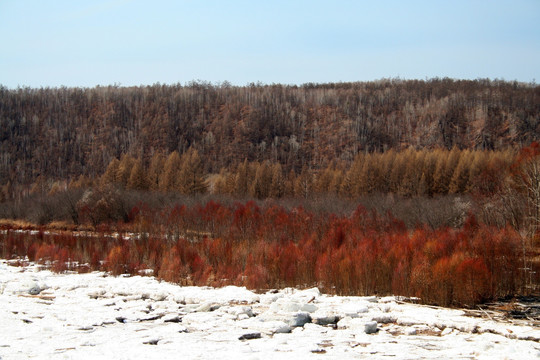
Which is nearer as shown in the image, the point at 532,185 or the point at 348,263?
the point at 348,263

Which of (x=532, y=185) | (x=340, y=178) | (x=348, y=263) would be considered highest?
(x=532, y=185)

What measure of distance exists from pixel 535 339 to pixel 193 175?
202 feet

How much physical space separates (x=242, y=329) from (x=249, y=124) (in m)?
109

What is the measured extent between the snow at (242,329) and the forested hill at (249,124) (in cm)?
9333

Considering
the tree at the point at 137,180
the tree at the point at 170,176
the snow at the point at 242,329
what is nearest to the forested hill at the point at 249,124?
the tree at the point at 170,176

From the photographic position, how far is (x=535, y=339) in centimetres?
900

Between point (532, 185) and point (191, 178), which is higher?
point (532, 185)

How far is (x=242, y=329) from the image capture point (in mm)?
9531

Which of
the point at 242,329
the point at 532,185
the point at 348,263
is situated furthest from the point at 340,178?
the point at 242,329

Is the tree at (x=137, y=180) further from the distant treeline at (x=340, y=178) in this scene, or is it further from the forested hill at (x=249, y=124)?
the forested hill at (x=249, y=124)

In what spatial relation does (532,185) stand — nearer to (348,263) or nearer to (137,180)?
(348,263)

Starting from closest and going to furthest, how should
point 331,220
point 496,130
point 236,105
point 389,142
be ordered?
point 331,220 → point 496,130 → point 389,142 → point 236,105

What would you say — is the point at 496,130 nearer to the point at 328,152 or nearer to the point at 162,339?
the point at 328,152

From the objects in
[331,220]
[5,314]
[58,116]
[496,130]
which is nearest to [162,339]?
[5,314]
